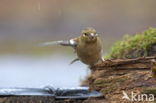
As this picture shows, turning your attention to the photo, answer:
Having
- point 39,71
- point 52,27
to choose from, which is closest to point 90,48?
point 39,71

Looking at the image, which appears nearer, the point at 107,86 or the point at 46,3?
the point at 107,86

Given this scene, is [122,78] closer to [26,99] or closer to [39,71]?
[26,99]

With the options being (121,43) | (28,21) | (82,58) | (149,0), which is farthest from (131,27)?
(82,58)

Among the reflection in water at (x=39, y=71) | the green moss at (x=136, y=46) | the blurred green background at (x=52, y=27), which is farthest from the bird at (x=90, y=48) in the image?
the blurred green background at (x=52, y=27)

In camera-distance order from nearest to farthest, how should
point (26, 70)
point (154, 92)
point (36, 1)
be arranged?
point (154, 92), point (26, 70), point (36, 1)

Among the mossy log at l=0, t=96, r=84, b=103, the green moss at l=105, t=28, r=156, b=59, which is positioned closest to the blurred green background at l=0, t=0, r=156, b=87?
the green moss at l=105, t=28, r=156, b=59

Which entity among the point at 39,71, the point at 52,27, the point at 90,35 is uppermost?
the point at 52,27

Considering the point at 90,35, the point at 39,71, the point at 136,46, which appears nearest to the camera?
the point at 90,35

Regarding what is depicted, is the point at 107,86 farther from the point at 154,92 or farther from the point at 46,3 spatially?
the point at 46,3
